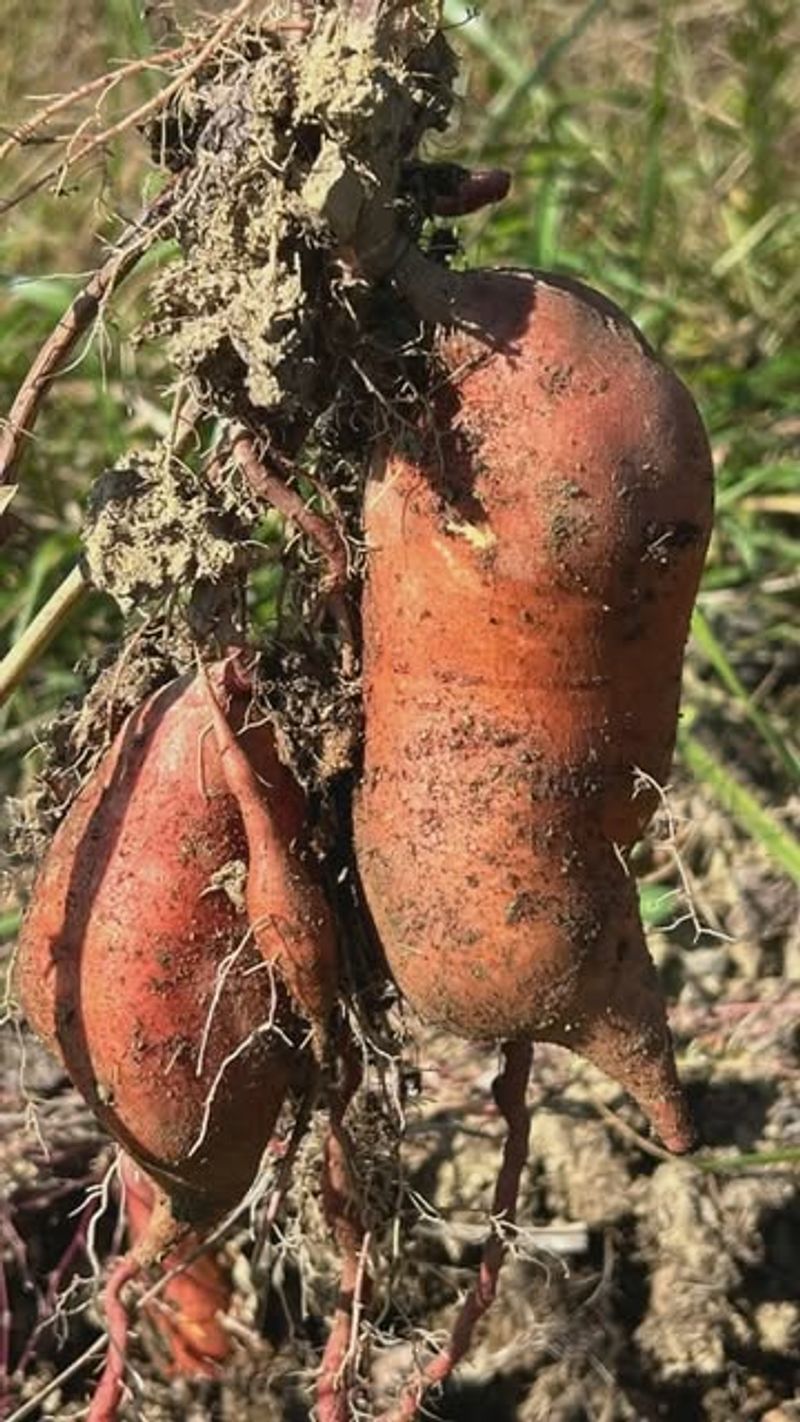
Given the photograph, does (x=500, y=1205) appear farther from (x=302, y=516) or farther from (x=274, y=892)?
(x=302, y=516)

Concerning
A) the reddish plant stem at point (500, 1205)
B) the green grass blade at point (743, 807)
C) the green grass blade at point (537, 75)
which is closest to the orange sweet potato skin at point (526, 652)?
the reddish plant stem at point (500, 1205)

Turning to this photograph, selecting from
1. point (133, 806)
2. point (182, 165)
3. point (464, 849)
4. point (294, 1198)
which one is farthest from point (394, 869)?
point (294, 1198)

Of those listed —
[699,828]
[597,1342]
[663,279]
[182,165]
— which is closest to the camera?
[182,165]

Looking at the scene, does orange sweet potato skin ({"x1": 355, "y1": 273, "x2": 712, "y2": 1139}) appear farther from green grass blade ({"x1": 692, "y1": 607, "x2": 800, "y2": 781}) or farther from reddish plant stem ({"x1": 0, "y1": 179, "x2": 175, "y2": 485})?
green grass blade ({"x1": 692, "y1": 607, "x2": 800, "y2": 781})

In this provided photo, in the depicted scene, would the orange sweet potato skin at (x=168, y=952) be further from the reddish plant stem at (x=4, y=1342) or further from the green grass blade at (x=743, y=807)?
the green grass blade at (x=743, y=807)

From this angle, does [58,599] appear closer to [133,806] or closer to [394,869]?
[133,806]
